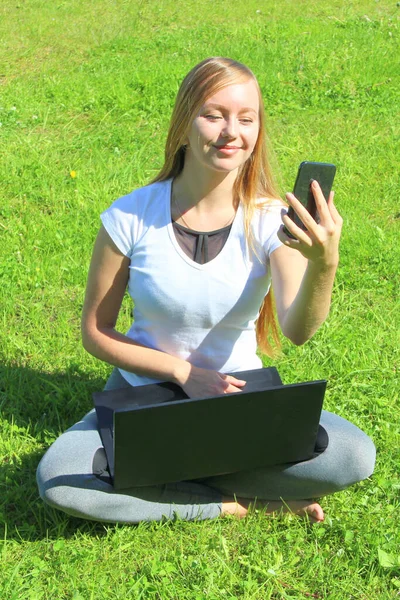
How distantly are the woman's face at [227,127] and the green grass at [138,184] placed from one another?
1.76 ft

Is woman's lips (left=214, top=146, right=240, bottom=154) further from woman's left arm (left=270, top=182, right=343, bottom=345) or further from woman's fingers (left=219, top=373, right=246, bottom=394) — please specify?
woman's fingers (left=219, top=373, right=246, bottom=394)

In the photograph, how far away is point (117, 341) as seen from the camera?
2.74m

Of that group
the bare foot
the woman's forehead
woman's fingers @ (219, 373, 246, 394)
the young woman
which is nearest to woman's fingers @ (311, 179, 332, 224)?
the young woman

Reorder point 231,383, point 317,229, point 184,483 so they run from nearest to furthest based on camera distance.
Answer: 1. point 317,229
2. point 231,383
3. point 184,483

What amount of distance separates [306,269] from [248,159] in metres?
0.58

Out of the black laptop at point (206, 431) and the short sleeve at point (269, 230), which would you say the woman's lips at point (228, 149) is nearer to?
the short sleeve at point (269, 230)

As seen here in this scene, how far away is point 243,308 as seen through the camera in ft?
8.80

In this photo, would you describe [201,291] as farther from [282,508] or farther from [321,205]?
[282,508]

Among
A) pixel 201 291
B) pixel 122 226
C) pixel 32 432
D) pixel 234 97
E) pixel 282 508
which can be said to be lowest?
pixel 32 432

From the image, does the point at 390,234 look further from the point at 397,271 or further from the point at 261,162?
the point at 261,162

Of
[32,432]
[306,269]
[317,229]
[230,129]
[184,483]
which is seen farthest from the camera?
[32,432]

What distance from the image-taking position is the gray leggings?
8.45 feet

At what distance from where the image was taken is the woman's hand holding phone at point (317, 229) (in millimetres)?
2076

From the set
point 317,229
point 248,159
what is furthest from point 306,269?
point 248,159
